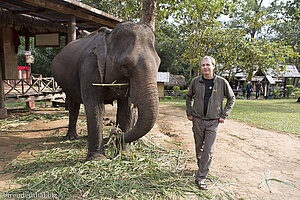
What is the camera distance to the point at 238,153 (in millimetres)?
5305

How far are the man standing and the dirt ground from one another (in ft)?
1.40

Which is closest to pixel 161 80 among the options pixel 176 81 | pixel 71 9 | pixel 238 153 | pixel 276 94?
pixel 176 81

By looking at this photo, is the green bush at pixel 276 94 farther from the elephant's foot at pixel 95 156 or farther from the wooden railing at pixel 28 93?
the elephant's foot at pixel 95 156

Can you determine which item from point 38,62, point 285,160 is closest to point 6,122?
point 285,160

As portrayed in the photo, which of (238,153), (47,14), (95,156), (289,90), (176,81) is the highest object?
(47,14)

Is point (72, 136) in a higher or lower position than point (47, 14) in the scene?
lower

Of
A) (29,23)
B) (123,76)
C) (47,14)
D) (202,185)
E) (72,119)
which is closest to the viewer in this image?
(202,185)

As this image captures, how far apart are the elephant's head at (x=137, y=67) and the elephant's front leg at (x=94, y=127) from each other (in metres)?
0.57

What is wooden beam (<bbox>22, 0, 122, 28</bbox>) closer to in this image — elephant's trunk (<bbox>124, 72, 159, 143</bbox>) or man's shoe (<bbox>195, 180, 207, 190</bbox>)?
elephant's trunk (<bbox>124, 72, 159, 143</bbox>)

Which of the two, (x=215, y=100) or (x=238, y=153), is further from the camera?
(x=238, y=153)

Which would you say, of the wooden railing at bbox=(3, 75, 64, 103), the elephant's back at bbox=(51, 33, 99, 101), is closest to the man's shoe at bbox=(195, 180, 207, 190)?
the elephant's back at bbox=(51, 33, 99, 101)

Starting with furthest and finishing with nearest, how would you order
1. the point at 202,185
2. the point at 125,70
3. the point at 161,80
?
the point at 161,80
the point at 125,70
the point at 202,185

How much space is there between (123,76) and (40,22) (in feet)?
23.2

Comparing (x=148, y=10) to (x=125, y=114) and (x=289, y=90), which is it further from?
(x=289, y=90)
